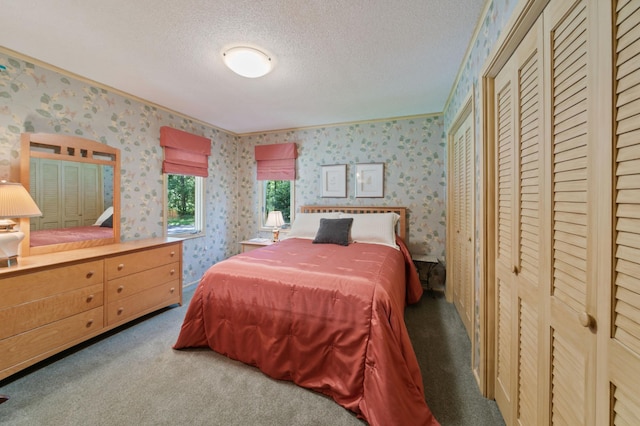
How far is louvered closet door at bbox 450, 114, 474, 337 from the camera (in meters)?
2.32

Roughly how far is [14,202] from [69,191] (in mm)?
611

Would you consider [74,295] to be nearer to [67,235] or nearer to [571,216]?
[67,235]

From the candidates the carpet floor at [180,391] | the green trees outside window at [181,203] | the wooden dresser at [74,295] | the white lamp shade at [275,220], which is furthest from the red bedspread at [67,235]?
the white lamp shade at [275,220]

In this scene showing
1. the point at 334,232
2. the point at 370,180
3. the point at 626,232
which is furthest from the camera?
the point at 370,180

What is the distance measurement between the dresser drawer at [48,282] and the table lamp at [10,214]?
0.18 meters

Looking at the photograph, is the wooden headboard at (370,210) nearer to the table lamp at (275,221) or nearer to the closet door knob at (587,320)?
the table lamp at (275,221)

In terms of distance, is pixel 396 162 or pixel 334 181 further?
pixel 334 181

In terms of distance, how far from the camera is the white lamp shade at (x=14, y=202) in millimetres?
1804

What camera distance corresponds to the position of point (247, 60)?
199cm

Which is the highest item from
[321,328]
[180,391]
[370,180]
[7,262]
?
[370,180]

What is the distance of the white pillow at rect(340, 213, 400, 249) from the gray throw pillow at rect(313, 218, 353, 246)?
4.6 inches

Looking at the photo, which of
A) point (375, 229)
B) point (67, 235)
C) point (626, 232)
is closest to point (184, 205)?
point (67, 235)

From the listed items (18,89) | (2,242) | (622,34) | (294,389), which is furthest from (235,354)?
(18,89)

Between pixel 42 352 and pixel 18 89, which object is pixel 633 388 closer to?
pixel 42 352
